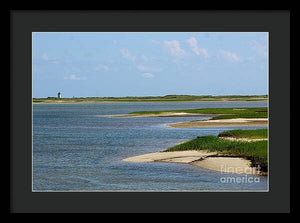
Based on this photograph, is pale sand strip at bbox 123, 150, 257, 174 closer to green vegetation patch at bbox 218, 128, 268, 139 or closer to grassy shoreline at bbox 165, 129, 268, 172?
grassy shoreline at bbox 165, 129, 268, 172

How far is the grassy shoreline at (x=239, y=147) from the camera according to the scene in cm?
946

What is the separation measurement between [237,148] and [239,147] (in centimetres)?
5

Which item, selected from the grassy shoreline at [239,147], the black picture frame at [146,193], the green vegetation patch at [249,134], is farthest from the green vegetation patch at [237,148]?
the black picture frame at [146,193]

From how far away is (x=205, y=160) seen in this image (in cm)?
1048

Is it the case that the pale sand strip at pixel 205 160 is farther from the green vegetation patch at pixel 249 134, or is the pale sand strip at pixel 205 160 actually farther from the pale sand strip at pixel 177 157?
the green vegetation patch at pixel 249 134

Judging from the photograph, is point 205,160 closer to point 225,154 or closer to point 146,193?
point 225,154

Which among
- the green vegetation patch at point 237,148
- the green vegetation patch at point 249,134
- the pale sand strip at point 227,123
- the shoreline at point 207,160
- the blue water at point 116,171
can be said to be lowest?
the blue water at point 116,171

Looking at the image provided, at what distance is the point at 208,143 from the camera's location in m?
11.8

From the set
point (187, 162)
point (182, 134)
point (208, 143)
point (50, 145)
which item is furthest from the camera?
point (182, 134)
